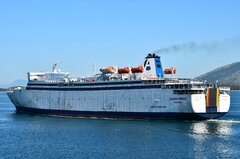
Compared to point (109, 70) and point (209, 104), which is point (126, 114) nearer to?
point (109, 70)

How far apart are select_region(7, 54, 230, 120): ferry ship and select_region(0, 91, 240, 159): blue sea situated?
9.15 feet

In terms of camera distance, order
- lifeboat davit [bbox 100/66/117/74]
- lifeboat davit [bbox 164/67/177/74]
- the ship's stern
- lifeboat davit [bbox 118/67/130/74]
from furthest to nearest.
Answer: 1. lifeboat davit [bbox 100/66/117/74]
2. lifeboat davit [bbox 164/67/177/74]
3. lifeboat davit [bbox 118/67/130/74]
4. the ship's stern

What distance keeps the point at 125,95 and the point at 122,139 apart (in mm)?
24183

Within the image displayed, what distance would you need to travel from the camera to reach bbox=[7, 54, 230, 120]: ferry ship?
72.2 metres

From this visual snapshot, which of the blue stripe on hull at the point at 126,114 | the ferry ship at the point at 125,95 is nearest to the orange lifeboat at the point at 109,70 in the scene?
the ferry ship at the point at 125,95

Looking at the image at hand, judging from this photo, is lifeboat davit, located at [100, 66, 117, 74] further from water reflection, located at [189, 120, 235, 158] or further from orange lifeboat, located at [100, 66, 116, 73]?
water reflection, located at [189, 120, 235, 158]

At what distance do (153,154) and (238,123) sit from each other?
2835 centimetres

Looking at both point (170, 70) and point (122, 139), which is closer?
point (122, 139)

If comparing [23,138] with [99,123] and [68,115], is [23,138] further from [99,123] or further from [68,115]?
[68,115]

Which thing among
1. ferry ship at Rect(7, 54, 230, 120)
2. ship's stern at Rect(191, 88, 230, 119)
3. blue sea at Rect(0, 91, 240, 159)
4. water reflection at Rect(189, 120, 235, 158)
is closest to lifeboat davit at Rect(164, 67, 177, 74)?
ferry ship at Rect(7, 54, 230, 120)

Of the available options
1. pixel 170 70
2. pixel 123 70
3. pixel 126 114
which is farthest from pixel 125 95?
pixel 170 70

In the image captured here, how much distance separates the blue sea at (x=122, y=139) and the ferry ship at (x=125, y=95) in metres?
2.79

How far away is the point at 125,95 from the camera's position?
80.7 meters

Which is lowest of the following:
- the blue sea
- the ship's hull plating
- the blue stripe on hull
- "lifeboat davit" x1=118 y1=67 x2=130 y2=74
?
the blue sea
